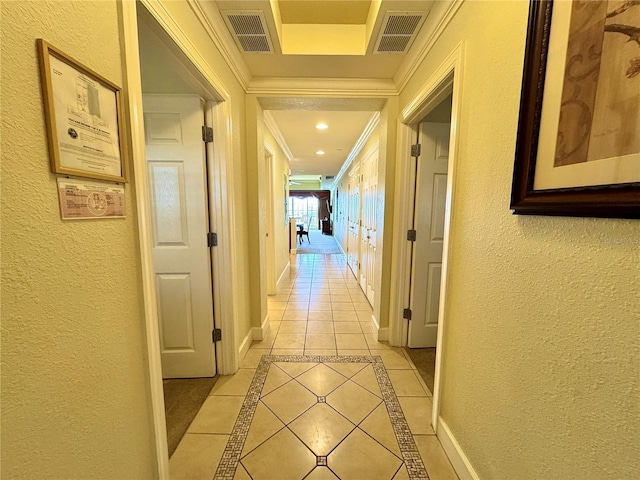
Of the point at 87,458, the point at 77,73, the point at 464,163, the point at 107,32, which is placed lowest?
the point at 87,458

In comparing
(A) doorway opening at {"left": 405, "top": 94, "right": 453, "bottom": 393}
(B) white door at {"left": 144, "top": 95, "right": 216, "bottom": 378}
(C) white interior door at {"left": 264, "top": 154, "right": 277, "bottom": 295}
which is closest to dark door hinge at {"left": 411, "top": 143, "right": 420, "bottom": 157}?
(A) doorway opening at {"left": 405, "top": 94, "right": 453, "bottom": 393}

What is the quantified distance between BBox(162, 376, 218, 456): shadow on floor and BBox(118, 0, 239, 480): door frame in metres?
0.19

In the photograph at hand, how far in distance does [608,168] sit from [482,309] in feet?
2.25

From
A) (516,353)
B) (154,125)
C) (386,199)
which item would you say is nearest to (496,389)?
(516,353)

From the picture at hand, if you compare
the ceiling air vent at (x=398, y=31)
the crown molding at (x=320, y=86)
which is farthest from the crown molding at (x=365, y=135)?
the ceiling air vent at (x=398, y=31)

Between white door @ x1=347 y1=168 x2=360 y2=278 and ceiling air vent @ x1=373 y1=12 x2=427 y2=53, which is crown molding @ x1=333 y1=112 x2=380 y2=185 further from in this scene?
ceiling air vent @ x1=373 y1=12 x2=427 y2=53

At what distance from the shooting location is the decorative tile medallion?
4.31 feet

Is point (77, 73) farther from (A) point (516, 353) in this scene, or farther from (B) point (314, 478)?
(B) point (314, 478)

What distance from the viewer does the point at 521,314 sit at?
893mm

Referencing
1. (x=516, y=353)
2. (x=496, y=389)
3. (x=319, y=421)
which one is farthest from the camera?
(x=319, y=421)

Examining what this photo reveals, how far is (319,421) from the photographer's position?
160 centimetres

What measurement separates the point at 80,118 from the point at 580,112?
138cm

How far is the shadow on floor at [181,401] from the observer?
1519 mm

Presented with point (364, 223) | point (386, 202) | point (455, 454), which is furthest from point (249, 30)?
point (364, 223)
